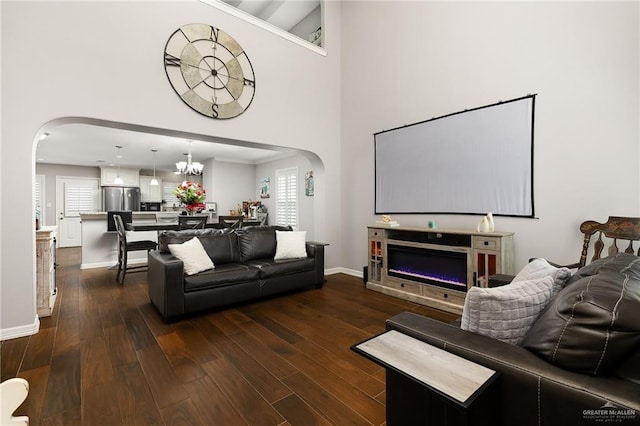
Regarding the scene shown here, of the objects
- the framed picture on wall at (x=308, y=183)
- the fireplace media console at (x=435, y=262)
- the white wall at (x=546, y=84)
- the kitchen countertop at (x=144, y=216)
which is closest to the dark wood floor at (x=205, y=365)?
the fireplace media console at (x=435, y=262)

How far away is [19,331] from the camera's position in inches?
102

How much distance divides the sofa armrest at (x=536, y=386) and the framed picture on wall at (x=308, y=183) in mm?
6018

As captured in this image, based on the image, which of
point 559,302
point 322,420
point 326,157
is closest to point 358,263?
point 326,157

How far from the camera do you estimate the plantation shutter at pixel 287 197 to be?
25.1 feet

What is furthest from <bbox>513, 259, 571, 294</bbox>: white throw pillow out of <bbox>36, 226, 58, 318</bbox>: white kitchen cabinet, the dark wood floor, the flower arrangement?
the flower arrangement

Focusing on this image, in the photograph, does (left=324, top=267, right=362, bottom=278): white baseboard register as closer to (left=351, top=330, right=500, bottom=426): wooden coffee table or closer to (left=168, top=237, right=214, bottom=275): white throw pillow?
(left=168, top=237, right=214, bottom=275): white throw pillow

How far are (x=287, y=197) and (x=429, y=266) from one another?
5031 millimetres

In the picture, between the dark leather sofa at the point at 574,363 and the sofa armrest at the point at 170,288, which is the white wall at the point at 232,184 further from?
the dark leather sofa at the point at 574,363

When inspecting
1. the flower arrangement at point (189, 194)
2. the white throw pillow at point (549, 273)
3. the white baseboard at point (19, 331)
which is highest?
the flower arrangement at point (189, 194)

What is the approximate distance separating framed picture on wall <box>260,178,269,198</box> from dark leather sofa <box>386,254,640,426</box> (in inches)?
312

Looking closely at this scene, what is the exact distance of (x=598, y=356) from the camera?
865 mm

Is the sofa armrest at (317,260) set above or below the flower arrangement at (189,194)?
below

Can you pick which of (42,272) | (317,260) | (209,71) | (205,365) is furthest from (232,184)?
(205,365)

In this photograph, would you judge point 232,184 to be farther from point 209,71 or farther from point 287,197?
point 209,71
